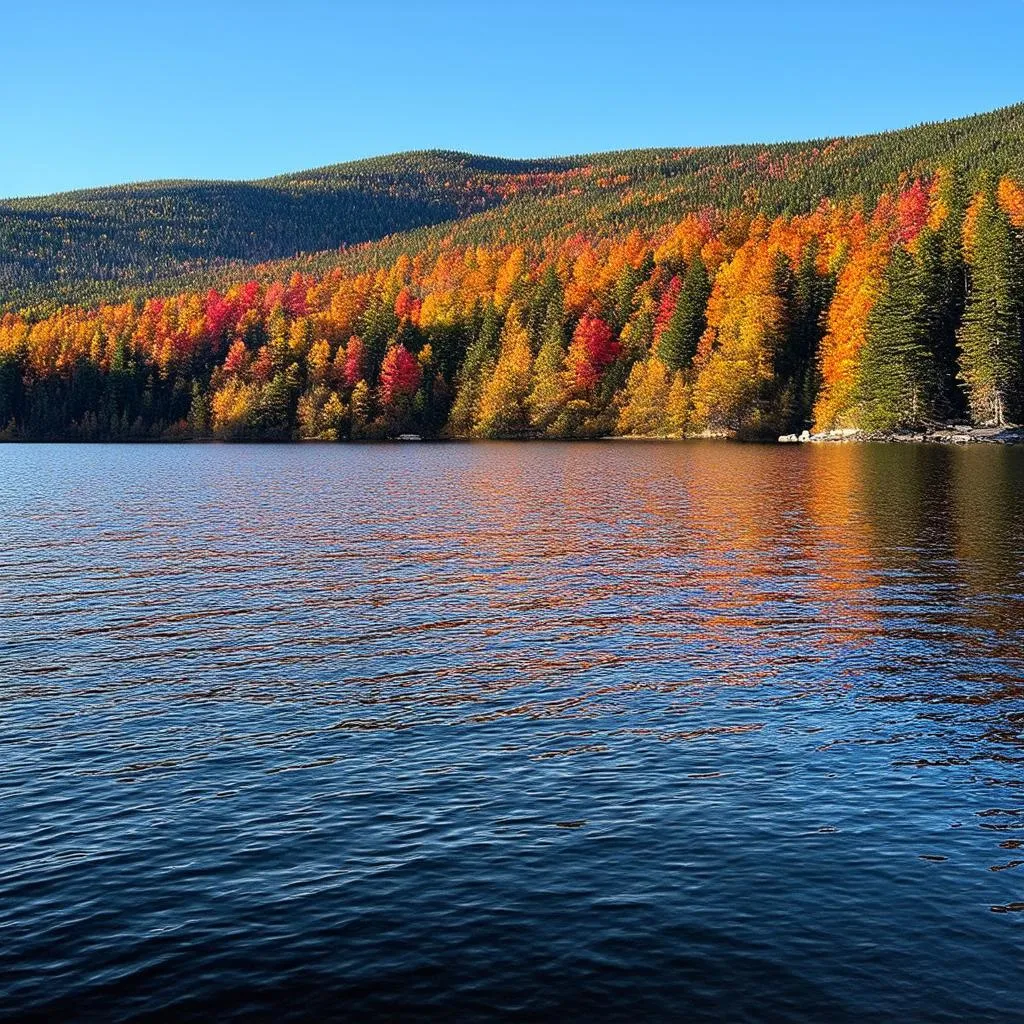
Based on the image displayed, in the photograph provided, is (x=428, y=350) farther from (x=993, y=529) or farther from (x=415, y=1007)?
(x=415, y=1007)

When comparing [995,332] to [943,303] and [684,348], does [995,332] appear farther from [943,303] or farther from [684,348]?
[684,348]

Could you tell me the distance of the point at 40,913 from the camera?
42.5 ft

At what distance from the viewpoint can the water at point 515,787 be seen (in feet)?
38.2

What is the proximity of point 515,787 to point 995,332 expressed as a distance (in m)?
106

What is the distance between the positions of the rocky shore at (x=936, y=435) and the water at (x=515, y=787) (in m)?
75.4

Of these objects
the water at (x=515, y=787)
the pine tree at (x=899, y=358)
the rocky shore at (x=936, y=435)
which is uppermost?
the pine tree at (x=899, y=358)

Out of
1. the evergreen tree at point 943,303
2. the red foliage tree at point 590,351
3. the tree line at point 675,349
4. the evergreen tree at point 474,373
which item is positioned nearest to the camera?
the tree line at point 675,349

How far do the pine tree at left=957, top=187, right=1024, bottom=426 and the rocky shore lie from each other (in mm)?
2222

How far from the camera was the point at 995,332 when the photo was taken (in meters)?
110

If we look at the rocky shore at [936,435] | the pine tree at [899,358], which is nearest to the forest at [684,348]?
the pine tree at [899,358]

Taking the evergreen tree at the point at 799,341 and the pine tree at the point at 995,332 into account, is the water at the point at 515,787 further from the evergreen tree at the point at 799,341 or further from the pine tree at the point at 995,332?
the evergreen tree at the point at 799,341

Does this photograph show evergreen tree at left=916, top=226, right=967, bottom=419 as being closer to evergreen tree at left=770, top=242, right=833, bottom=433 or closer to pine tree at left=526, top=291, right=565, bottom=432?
evergreen tree at left=770, top=242, right=833, bottom=433

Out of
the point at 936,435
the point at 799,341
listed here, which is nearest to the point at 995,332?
the point at 936,435

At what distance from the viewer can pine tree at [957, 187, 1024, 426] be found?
109 m
